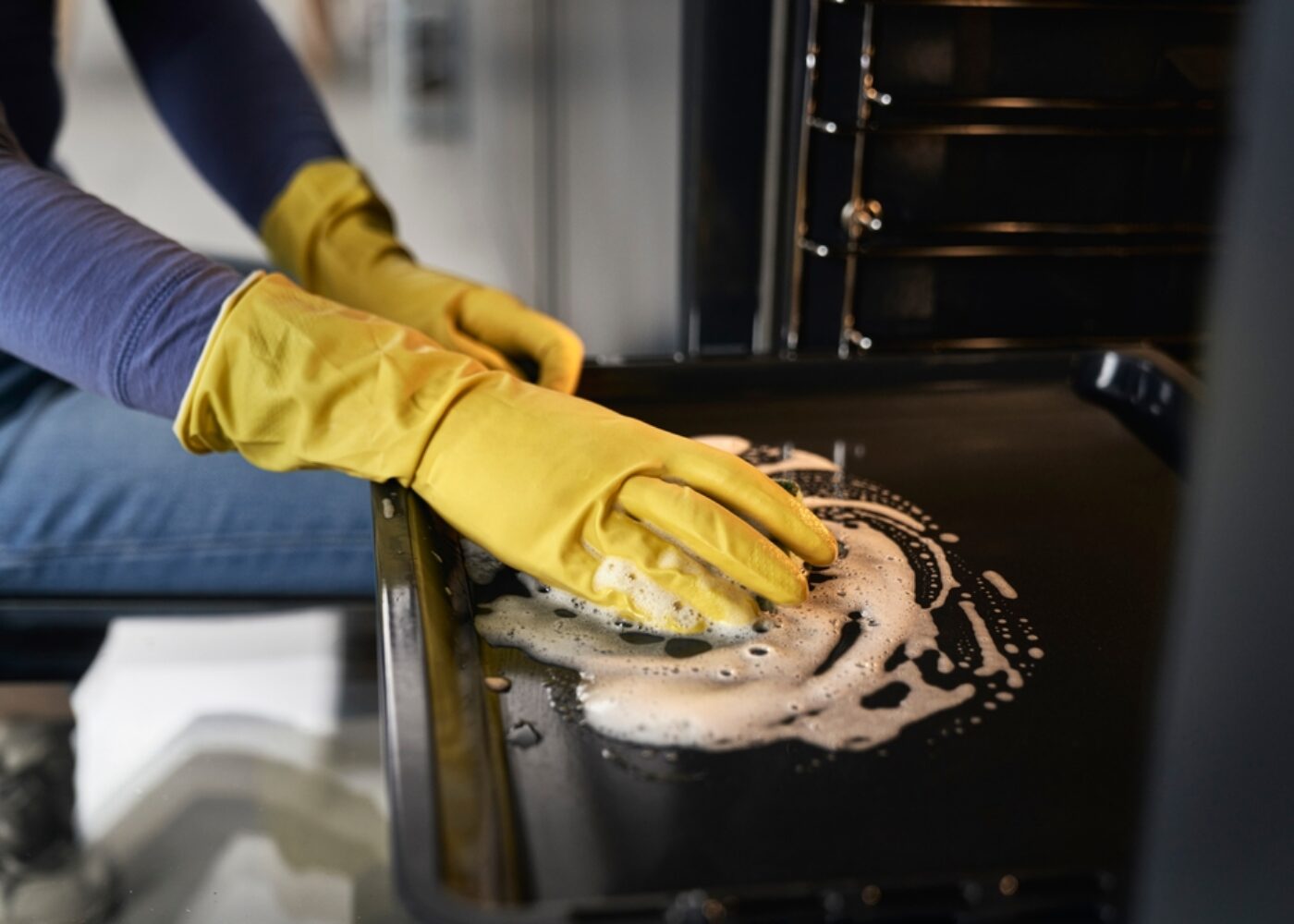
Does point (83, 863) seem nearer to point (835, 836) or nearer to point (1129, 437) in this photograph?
point (835, 836)

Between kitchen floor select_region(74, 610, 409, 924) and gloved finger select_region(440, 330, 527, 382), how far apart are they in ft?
1.09

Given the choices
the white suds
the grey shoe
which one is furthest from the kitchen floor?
the white suds

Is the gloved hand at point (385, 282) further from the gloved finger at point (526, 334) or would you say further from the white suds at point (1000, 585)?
the white suds at point (1000, 585)

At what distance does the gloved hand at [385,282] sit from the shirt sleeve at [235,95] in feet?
0.17

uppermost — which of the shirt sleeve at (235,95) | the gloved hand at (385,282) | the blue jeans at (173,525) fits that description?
the shirt sleeve at (235,95)

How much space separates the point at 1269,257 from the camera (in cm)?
37

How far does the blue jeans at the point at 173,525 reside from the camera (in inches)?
53.8

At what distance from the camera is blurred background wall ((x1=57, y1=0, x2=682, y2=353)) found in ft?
5.83

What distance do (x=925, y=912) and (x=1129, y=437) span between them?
79 centimetres

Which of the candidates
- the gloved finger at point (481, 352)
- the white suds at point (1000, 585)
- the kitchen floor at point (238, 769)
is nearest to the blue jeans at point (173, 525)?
the kitchen floor at point (238, 769)

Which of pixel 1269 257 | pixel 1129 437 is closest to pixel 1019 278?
pixel 1129 437

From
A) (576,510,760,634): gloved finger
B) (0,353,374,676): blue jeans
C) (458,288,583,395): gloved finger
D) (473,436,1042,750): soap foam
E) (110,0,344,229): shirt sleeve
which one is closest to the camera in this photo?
(473,436,1042,750): soap foam

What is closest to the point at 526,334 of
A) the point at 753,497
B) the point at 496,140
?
the point at 753,497

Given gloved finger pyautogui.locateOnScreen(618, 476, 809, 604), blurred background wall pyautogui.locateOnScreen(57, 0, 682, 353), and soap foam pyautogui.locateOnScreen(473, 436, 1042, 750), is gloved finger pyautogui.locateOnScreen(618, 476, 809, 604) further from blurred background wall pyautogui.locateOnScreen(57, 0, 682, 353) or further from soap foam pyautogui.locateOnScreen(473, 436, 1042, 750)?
blurred background wall pyautogui.locateOnScreen(57, 0, 682, 353)
